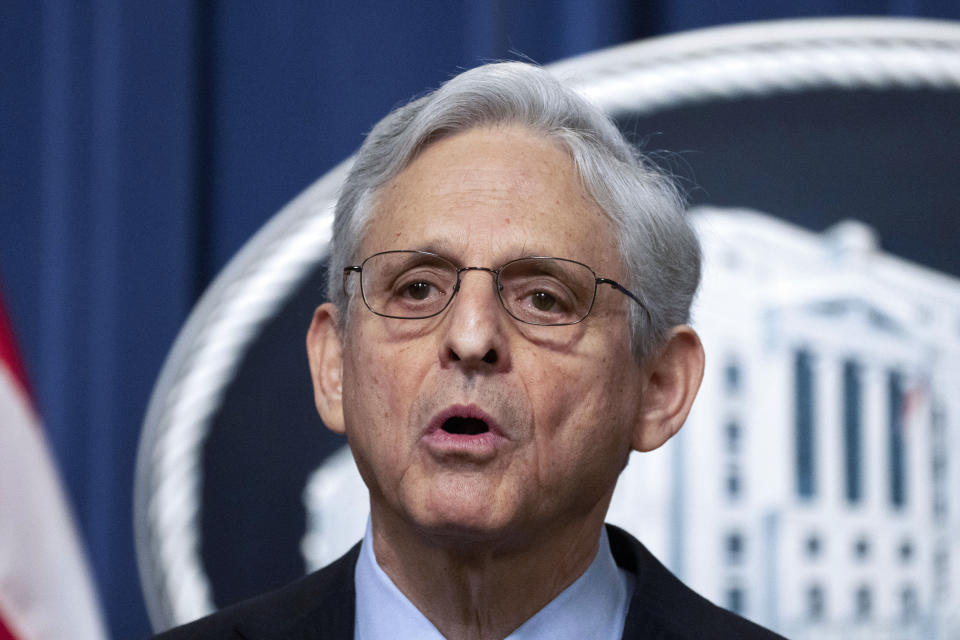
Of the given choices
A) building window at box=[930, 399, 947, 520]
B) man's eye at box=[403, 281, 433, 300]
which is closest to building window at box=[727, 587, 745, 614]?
building window at box=[930, 399, 947, 520]

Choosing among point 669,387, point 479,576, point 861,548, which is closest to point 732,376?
point 861,548

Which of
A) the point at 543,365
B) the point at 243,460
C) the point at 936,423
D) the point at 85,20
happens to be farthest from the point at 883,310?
the point at 85,20

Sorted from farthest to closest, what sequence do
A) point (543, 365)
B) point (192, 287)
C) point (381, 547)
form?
1. point (192, 287)
2. point (381, 547)
3. point (543, 365)

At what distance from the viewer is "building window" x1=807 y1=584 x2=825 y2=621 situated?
1.64 meters

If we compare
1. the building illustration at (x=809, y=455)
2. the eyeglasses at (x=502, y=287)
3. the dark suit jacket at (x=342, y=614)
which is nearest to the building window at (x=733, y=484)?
the building illustration at (x=809, y=455)

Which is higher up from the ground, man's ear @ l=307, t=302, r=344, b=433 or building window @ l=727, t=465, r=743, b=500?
man's ear @ l=307, t=302, r=344, b=433

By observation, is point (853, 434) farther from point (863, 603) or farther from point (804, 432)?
point (863, 603)

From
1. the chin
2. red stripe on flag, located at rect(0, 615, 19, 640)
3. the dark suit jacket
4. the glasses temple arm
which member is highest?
the glasses temple arm

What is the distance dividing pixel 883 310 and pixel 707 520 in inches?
18.6

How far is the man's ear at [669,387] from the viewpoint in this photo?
1.20 metres

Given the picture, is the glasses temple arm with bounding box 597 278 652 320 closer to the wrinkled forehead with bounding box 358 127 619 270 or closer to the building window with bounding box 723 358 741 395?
the wrinkled forehead with bounding box 358 127 619 270

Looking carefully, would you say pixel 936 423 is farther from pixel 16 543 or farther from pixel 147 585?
pixel 16 543

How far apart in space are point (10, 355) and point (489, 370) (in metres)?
1.00

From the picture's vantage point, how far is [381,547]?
115cm
